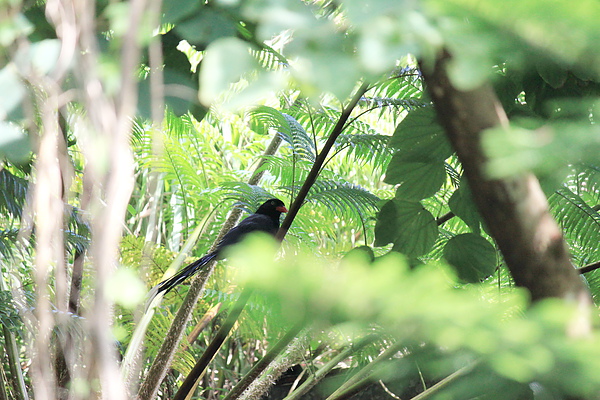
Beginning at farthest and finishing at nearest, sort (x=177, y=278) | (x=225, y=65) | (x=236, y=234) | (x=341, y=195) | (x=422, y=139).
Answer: (x=236, y=234) < (x=341, y=195) < (x=177, y=278) < (x=422, y=139) < (x=225, y=65)

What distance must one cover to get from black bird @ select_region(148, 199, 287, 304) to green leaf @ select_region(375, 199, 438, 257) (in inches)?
18.6

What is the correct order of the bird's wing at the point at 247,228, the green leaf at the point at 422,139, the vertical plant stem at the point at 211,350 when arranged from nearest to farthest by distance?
the green leaf at the point at 422,139
the vertical plant stem at the point at 211,350
the bird's wing at the point at 247,228

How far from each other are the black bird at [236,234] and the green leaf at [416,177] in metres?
0.53

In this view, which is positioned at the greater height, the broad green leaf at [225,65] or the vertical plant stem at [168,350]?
the vertical plant stem at [168,350]

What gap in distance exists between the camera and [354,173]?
414cm

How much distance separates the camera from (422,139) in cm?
90

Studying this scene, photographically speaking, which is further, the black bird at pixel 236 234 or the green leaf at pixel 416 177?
the black bird at pixel 236 234

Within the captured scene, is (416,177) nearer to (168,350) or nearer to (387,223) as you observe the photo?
(387,223)

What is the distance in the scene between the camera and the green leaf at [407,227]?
0.96 metres

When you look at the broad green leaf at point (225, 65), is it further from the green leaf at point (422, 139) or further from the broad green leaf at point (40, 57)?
the green leaf at point (422, 139)

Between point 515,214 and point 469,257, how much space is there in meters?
0.66

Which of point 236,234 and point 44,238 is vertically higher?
point 236,234

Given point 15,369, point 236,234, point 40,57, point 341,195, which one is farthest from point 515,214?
point 15,369

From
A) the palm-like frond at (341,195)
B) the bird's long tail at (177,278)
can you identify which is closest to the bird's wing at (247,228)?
the bird's long tail at (177,278)
